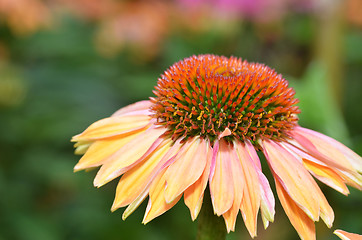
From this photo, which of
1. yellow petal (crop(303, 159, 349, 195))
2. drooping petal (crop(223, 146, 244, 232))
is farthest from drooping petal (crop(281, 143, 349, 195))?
drooping petal (crop(223, 146, 244, 232))

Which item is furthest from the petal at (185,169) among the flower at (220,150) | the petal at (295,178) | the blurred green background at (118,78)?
the blurred green background at (118,78)

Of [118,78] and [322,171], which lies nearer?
[322,171]

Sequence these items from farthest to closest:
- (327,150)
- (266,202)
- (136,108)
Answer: (136,108)
(327,150)
(266,202)

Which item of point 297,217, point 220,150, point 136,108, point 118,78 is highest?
point 118,78

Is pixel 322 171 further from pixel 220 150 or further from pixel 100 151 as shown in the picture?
pixel 100 151

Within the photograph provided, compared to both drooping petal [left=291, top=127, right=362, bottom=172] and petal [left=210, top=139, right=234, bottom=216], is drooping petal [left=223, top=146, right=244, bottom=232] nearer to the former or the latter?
petal [left=210, top=139, right=234, bottom=216]

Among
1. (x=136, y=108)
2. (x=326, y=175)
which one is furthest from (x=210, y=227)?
(x=136, y=108)

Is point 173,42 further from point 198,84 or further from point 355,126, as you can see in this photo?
point 198,84

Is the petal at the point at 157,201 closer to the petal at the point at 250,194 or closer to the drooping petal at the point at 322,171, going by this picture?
the petal at the point at 250,194
